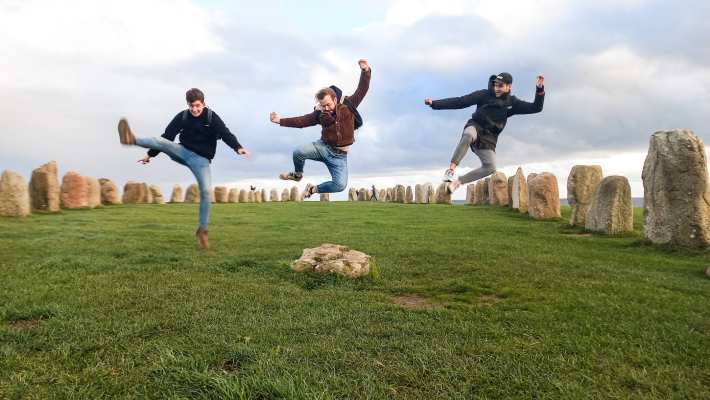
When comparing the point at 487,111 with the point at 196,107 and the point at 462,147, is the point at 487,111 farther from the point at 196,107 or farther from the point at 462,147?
the point at 196,107

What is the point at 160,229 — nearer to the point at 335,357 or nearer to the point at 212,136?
the point at 212,136

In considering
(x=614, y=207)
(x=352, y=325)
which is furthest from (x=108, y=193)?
(x=352, y=325)

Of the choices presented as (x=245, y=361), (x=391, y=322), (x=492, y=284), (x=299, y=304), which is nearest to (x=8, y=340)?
(x=245, y=361)

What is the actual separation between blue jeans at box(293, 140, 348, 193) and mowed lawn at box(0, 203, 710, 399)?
171cm

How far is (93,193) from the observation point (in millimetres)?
26281

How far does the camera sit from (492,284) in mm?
8547

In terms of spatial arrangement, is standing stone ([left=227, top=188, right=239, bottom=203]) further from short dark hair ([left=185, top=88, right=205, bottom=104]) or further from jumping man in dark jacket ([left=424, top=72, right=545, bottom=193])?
jumping man in dark jacket ([left=424, top=72, right=545, bottom=193])

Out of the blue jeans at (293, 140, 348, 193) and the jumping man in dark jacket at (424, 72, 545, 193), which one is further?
the jumping man in dark jacket at (424, 72, 545, 193)

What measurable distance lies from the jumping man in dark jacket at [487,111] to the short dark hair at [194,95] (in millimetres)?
3323

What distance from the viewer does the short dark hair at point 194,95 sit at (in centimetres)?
711

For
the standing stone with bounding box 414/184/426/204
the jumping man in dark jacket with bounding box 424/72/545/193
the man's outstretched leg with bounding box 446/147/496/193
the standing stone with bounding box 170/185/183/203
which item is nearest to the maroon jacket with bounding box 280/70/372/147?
the jumping man in dark jacket with bounding box 424/72/545/193

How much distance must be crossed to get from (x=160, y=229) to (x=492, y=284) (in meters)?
13.2

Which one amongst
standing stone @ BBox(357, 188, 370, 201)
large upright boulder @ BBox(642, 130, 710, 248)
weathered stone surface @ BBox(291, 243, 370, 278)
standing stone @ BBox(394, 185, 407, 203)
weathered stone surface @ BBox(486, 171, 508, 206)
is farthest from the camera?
standing stone @ BBox(357, 188, 370, 201)

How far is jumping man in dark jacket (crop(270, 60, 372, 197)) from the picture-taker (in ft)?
18.2
